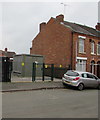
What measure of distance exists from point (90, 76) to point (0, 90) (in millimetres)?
7798

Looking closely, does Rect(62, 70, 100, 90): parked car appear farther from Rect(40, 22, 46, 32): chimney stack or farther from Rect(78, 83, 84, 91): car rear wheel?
Rect(40, 22, 46, 32): chimney stack

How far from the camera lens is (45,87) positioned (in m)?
14.2

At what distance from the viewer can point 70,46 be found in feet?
75.3

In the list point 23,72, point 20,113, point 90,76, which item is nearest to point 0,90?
point 20,113

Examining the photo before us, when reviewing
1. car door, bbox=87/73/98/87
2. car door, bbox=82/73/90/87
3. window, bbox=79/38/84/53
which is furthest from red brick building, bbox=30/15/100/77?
car door, bbox=82/73/90/87

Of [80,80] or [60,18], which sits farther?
[60,18]

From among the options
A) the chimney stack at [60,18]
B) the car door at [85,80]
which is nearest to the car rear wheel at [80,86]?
the car door at [85,80]

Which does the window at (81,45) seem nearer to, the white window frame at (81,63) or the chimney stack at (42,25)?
the white window frame at (81,63)

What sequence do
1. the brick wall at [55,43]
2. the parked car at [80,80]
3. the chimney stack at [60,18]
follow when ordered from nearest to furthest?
1. the parked car at [80,80]
2. the brick wall at [55,43]
3. the chimney stack at [60,18]

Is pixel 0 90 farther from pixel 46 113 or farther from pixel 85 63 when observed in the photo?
pixel 85 63

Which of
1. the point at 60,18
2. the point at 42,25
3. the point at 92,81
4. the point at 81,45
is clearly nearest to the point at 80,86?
the point at 92,81

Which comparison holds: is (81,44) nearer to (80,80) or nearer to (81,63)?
(81,63)

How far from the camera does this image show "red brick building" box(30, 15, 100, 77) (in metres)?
23.0

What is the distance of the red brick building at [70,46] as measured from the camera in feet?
75.3
